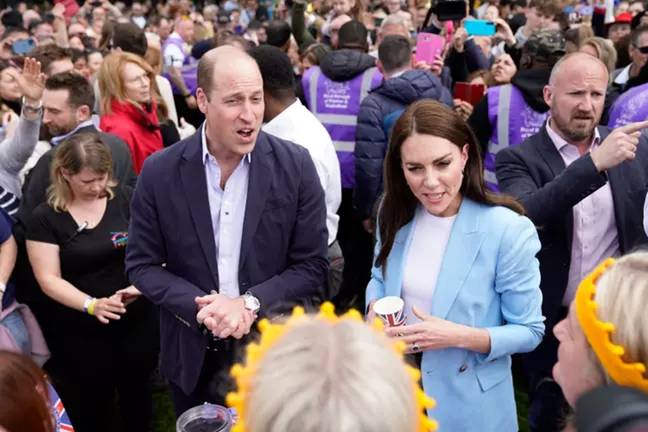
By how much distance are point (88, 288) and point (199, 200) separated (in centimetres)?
107

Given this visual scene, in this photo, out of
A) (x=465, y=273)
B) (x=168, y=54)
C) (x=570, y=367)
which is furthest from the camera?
(x=168, y=54)

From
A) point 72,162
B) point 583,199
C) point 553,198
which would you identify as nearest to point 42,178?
point 72,162

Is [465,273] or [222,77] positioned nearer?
[465,273]

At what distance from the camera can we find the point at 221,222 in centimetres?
257

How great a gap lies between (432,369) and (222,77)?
136cm

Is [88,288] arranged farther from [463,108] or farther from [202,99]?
[463,108]

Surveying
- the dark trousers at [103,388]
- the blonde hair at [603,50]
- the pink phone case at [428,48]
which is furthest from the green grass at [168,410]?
the pink phone case at [428,48]

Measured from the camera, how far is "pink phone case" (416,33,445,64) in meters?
5.30

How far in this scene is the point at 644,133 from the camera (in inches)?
126

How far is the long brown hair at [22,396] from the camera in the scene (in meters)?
1.52

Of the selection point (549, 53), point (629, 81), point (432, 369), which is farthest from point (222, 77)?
point (629, 81)

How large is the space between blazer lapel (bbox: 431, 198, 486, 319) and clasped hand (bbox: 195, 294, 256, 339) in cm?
68

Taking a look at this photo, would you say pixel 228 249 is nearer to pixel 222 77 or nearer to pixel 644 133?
pixel 222 77

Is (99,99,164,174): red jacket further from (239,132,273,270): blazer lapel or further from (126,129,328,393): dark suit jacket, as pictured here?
(239,132,273,270): blazer lapel
